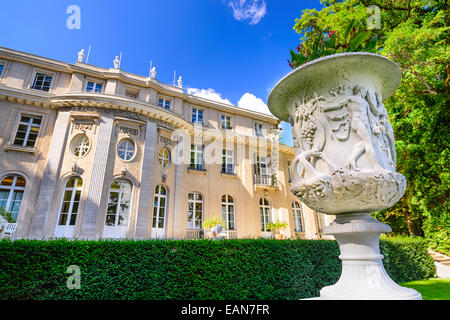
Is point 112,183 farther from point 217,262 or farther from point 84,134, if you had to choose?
point 217,262

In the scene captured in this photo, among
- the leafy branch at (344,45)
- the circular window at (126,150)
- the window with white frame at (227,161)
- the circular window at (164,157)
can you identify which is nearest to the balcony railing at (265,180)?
the window with white frame at (227,161)

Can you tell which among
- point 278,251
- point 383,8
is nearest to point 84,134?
point 278,251

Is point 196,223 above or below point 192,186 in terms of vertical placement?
below

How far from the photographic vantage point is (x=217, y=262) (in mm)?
5246

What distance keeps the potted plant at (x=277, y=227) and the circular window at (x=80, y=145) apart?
40.2ft

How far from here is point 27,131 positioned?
39.2ft

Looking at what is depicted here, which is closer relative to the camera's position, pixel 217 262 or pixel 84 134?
pixel 217 262

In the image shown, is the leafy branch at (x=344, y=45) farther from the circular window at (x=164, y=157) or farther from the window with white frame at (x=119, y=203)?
the circular window at (x=164, y=157)

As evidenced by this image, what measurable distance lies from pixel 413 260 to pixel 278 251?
317 inches

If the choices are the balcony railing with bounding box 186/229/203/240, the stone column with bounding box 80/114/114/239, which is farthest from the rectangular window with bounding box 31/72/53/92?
the balcony railing with bounding box 186/229/203/240

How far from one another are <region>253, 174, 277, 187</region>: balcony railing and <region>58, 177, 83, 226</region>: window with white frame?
11.2 m

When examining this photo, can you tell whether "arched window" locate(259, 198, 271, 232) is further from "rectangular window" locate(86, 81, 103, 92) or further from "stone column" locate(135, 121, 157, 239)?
"rectangular window" locate(86, 81, 103, 92)
